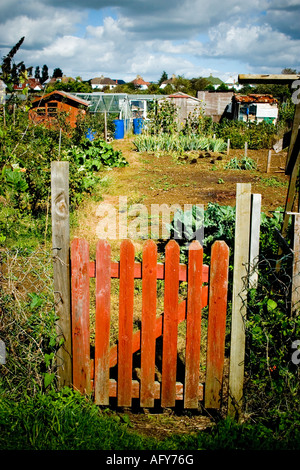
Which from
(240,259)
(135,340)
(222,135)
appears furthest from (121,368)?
(222,135)

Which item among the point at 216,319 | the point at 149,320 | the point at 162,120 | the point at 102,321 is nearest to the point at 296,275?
the point at 216,319

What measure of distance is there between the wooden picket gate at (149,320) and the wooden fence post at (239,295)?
76 mm

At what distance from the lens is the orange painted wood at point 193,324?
97.9 inches

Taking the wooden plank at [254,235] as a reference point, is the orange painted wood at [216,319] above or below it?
below

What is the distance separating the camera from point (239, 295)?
8.29 feet

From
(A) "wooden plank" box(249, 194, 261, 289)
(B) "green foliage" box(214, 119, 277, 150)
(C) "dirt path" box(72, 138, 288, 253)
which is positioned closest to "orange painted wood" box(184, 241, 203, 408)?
(A) "wooden plank" box(249, 194, 261, 289)

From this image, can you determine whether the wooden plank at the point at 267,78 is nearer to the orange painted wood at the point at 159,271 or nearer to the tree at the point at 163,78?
the orange painted wood at the point at 159,271

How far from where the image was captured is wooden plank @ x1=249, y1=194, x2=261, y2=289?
97.3 inches

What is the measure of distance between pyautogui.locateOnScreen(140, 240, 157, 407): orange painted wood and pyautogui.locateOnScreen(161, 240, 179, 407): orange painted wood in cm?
7

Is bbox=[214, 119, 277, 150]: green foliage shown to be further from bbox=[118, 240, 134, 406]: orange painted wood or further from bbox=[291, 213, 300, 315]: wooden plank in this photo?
bbox=[118, 240, 134, 406]: orange painted wood

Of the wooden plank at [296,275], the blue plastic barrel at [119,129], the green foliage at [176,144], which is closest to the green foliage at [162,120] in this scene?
the green foliage at [176,144]

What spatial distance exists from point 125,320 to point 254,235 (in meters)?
0.94
